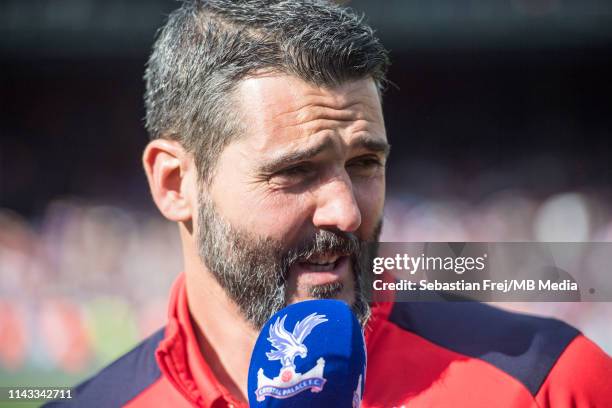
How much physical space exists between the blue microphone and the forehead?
0.40 metres

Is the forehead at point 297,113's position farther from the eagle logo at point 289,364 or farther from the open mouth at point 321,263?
the eagle logo at point 289,364

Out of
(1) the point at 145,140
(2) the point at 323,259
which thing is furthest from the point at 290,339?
(1) the point at 145,140

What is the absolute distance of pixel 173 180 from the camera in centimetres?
169

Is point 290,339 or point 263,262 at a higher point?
point 263,262

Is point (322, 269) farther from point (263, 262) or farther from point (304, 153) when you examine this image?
point (304, 153)

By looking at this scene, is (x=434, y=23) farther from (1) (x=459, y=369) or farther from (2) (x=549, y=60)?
(1) (x=459, y=369)

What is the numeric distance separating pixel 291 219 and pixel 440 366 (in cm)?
42

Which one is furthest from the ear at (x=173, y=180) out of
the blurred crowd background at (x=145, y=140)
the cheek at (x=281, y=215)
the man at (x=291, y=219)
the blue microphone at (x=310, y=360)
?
the blurred crowd background at (x=145, y=140)

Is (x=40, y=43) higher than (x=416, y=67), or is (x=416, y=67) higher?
(x=40, y=43)

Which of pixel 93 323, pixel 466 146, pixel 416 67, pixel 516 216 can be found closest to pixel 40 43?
pixel 93 323

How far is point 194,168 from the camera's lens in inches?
64.2

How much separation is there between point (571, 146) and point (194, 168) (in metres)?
4.19

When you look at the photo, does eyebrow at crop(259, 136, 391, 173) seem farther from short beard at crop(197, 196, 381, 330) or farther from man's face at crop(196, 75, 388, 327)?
short beard at crop(197, 196, 381, 330)

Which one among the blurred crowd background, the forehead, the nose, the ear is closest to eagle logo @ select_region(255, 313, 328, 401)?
the nose
